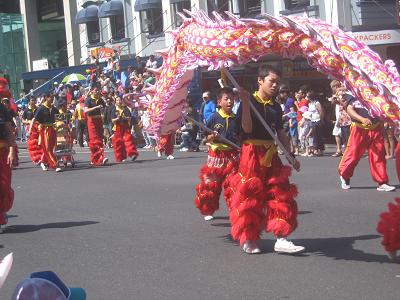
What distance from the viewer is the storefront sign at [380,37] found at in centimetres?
2325

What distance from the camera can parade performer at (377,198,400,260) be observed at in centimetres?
711

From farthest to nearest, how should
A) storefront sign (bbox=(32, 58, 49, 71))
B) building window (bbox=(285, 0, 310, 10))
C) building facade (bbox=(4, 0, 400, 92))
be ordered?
storefront sign (bbox=(32, 58, 49, 71)) < building window (bbox=(285, 0, 310, 10)) < building facade (bbox=(4, 0, 400, 92))

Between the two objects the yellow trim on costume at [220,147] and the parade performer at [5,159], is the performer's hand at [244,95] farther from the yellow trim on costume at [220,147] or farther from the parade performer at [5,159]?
the parade performer at [5,159]

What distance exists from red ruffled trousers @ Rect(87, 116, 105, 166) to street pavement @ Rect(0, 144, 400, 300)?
5.26 m

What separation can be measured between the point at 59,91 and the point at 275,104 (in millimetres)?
25528

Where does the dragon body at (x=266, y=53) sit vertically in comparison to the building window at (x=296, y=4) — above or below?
below

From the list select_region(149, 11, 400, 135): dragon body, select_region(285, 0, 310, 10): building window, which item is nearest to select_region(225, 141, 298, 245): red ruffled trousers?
select_region(149, 11, 400, 135): dragon body

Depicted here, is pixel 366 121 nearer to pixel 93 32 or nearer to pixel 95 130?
pixel 95 130

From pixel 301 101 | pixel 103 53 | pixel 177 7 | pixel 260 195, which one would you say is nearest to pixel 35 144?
pixel 301 101

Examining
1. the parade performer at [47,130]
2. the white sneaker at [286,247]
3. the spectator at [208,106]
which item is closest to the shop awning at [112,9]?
the spectator at [208,106]

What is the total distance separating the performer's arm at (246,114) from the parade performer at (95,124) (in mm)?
12324

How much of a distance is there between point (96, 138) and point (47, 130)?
1319 mm

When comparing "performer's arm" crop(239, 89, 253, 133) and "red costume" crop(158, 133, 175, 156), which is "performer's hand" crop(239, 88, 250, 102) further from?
"red costume" crop(158, 133, 175, 156)

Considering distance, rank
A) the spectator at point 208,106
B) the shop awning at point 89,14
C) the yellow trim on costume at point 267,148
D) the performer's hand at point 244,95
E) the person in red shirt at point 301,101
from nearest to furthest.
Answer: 1. the performer's hand at point 244,95
2. the yellow trim on costume at point 267,148
3. the person in red shirt at point 301,101
4. the spectator at point 208,106
5. the shop awning at point 89,14
